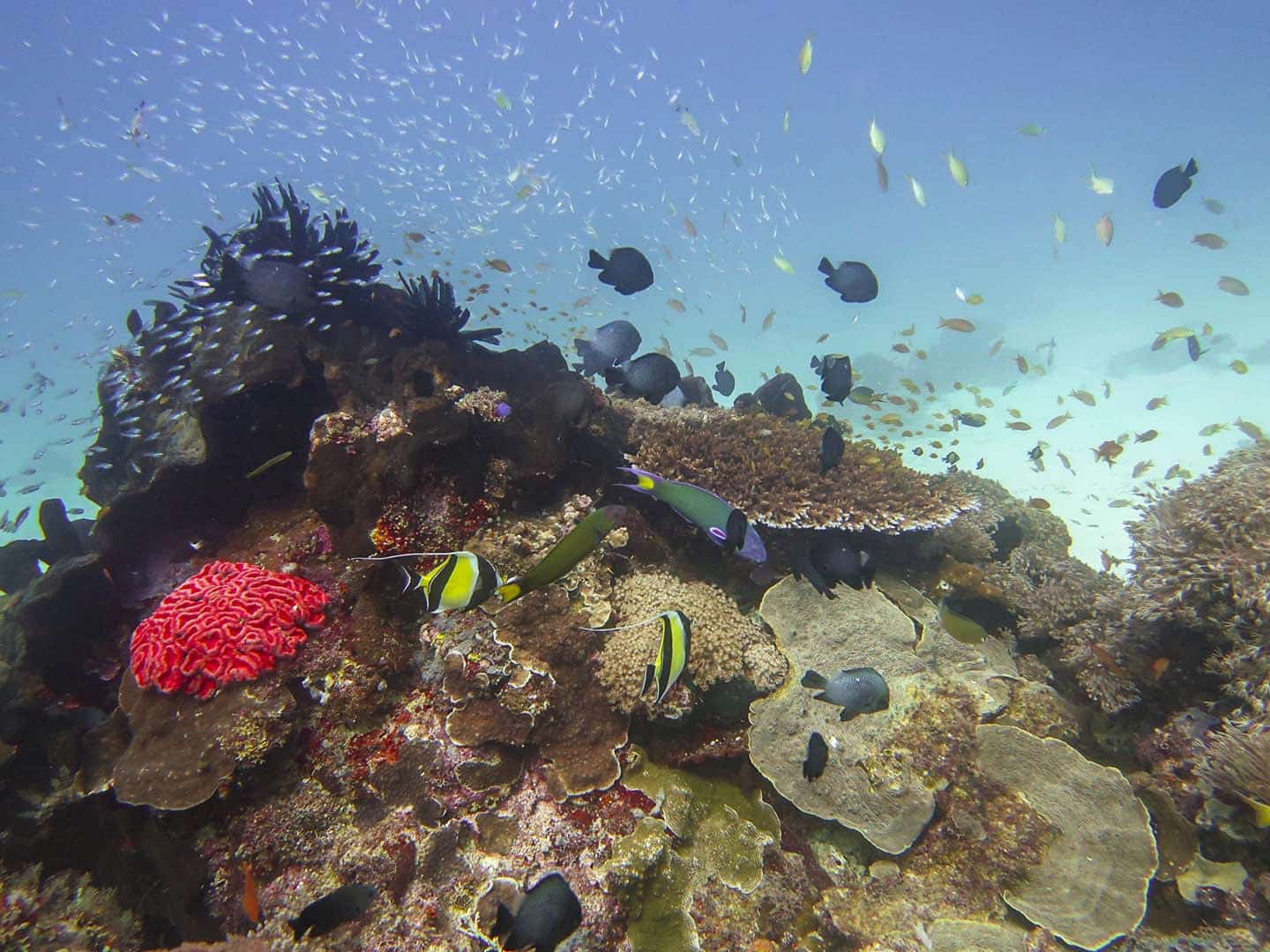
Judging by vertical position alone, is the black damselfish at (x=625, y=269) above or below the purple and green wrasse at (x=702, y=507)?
above

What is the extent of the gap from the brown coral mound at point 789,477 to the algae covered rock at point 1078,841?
6.87ft

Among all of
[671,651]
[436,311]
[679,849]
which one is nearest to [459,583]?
[671,651]

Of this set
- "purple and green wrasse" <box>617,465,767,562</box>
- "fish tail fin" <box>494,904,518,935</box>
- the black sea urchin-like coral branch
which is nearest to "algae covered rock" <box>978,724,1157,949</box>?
"purple and green wrasse" <box>617,465,767,562</box>

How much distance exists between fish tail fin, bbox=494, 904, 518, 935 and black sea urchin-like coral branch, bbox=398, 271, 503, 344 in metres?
5.28

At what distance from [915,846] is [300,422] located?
6681mm

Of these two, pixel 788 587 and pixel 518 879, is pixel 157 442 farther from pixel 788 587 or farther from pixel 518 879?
pixel 788 587

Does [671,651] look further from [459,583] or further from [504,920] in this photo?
[504,920]

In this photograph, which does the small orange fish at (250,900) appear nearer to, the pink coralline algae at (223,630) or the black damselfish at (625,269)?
the pink coralline algae at (223,630)

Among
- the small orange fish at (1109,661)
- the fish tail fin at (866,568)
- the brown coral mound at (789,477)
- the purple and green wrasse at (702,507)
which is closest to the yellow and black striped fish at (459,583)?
the purple and green wrasse at (702,507)

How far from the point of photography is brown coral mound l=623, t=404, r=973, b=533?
5461 mm

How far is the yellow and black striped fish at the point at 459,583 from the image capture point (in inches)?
89.2

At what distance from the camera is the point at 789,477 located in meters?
5.69

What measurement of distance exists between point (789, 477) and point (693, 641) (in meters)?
2.14

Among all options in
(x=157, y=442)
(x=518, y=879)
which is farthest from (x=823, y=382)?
(x=157, y=442)
